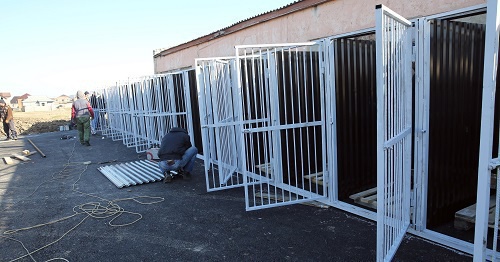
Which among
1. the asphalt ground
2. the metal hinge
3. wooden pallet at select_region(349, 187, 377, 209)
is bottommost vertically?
the asphalt ground

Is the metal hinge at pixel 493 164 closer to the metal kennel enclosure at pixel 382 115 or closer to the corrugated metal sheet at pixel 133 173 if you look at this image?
the metal kennel enclosure at pixel 382 115

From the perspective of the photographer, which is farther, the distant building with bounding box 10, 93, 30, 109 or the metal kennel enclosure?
the distant building with bounding box 10, 93, 30, 109

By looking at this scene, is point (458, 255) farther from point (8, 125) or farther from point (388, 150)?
point (8, 125)

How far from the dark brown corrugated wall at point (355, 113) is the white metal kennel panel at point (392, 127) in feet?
4.19

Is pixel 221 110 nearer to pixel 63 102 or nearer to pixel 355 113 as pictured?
pixel 355 113

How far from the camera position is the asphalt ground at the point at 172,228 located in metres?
3.69

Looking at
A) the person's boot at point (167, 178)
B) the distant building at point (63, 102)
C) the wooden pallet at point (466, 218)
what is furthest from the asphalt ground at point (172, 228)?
the distant building at point (63, 102)

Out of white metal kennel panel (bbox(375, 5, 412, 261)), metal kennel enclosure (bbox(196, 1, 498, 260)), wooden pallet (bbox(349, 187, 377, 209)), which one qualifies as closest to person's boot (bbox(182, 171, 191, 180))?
metal kennel enclosure (bbox(196, 1, 498, 260))

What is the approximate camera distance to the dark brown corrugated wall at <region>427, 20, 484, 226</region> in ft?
12.0

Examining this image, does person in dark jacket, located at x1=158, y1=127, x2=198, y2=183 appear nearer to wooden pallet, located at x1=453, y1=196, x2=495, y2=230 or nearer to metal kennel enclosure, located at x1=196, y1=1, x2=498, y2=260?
metal kennel enclosure, located at x1=196, y1=1, x2=498, y2=260

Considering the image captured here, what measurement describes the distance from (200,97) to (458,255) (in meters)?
4.33

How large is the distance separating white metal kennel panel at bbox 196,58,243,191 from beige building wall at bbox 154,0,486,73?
1.97 meters

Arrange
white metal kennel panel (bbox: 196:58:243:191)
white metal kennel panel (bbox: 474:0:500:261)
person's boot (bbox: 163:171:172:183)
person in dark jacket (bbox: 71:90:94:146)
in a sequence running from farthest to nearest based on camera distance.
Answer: person in dark jacket (bbox: 71:90:94:146) → person's boot (bbox: 163:171:172:183) → white metal kennel panel (bbox: 196:58:243:191) → white metal kennel panel (bbox: 474:0:500:261)

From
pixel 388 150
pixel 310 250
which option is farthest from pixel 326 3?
pixel 310 250
